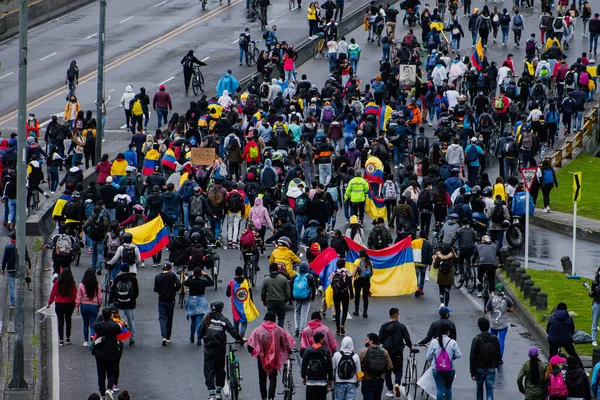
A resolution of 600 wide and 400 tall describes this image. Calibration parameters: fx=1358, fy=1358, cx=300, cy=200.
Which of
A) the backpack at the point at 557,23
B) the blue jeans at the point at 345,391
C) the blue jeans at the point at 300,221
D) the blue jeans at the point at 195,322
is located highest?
the backpack at the point at 557,23

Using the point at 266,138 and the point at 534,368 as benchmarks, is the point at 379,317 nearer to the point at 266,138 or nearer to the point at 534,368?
the point at 534,368

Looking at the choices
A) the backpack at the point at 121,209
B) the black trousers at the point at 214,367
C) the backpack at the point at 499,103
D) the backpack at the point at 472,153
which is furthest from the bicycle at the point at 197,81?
→ the black trousers at the point at 214,367

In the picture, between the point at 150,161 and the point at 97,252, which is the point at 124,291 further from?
the point at 150,161

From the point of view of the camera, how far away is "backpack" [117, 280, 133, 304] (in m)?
22.3

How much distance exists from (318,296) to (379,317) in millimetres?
1877

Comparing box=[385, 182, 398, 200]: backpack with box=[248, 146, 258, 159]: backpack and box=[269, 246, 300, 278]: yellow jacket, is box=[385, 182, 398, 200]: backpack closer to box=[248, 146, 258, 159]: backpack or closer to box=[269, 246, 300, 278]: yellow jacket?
box=[248, 146, 258, 159]: backpack

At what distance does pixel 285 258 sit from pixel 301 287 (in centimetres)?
189

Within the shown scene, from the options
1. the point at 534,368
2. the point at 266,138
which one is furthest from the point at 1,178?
the point at 534,368

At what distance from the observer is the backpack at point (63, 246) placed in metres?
24.8

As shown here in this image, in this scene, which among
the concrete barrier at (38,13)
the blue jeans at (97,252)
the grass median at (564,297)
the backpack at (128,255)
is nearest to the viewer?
the backpack at (128,255)

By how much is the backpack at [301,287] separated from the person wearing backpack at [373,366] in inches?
132

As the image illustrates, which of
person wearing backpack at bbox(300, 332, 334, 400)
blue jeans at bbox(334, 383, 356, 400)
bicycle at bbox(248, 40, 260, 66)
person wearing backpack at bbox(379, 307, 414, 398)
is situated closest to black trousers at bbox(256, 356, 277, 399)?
person wearing backpack at bbox(300, 332, 334, 400)

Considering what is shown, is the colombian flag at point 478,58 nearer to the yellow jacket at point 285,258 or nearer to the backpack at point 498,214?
the backpack at point 498,214

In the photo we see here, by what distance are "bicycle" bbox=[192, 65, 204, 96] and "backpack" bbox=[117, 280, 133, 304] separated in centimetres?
2471
